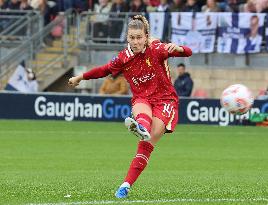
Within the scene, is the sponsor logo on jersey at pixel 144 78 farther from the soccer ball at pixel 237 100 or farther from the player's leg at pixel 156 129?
the soccer ball at pixel 237 100

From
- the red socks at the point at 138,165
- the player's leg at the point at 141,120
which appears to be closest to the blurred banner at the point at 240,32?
the player's leg at the point at 141,120

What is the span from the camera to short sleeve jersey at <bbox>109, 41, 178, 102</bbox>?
1202cm

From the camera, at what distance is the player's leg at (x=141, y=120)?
36.9ft

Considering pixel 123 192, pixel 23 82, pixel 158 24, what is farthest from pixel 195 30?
pixel 123 192

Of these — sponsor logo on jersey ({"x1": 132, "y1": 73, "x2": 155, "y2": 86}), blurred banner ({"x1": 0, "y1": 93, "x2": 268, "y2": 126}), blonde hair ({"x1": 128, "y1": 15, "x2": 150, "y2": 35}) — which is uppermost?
blonde hair ({"x1": 128, "y1": 15, "x2": 150, "y2": 35})

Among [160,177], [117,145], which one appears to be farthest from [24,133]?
[160,177]

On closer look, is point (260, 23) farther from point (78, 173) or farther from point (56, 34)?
point (78, 173)

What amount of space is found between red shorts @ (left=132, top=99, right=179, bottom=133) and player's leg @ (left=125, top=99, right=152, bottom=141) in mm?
54

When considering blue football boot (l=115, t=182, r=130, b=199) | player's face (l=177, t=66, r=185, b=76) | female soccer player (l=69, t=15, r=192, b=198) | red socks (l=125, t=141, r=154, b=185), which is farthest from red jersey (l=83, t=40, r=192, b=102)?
player's face (l=177, t=66, r=185, b=76)

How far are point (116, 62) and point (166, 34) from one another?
1884 cm

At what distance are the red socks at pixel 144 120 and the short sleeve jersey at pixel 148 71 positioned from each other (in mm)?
393

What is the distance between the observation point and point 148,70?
12.1m

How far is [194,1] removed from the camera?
3102 centimetres

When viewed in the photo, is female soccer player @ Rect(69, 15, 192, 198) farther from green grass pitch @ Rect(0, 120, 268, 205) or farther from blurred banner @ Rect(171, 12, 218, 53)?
blurred banner @ Rect(171, 12, 218, 53)
